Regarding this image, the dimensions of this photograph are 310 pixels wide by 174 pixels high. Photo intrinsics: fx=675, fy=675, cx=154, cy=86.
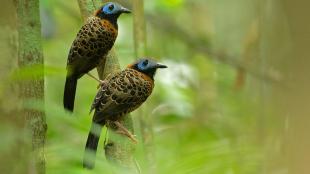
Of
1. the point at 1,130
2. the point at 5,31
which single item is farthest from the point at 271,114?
the point at 1,130

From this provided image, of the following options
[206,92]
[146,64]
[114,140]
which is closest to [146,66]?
[146,64]

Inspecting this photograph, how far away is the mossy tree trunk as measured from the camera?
1.87 m

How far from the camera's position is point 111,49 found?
7.30 feet

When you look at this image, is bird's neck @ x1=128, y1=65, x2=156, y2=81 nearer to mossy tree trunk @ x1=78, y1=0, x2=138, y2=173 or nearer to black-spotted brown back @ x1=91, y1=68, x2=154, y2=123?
black-spotted brown back @ x1=91, y1=68, x2=154, y2=123

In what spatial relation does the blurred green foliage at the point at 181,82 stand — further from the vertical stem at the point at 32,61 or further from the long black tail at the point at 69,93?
the vertical stem at the point at 32,61

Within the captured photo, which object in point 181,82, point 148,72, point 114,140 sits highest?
point 148,72

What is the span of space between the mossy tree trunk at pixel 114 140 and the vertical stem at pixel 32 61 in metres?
0.20

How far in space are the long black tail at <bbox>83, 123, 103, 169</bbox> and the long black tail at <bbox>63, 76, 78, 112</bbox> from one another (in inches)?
7.7

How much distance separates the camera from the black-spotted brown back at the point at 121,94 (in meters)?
2.10

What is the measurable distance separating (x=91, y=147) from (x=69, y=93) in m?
0.32

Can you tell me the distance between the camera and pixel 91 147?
5.89 feet

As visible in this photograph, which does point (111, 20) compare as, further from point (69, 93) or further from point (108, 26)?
point (69, 93)

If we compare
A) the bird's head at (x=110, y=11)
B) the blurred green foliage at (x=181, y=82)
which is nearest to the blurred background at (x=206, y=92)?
the blurred green foliage at (x=181, y=82)

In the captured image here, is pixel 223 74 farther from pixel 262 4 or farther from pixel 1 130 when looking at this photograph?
pixel 1 130
